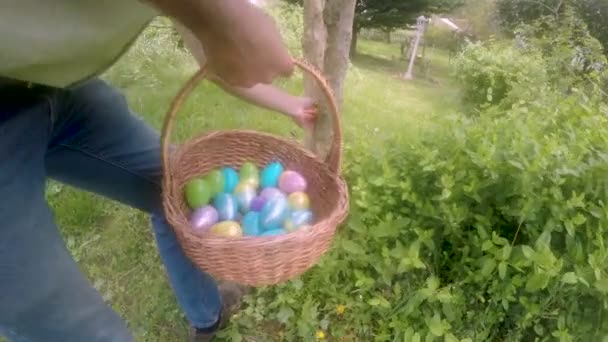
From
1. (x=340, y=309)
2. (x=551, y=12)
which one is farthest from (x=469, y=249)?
(x=551, y=12)

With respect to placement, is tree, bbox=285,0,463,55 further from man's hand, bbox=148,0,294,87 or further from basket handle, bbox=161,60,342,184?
man's hand, bbox=148,0,294,87

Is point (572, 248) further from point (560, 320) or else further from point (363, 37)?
point (363, 37)

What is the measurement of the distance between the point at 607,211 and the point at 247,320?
1.15 m

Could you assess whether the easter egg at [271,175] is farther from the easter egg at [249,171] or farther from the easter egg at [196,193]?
the easter egg at [196,193]

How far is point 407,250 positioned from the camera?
1733 mm

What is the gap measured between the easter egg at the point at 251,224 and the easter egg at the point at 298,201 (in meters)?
0.10

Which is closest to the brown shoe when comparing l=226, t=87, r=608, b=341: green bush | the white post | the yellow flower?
l=226, t=87, r=608, b=341: green bush

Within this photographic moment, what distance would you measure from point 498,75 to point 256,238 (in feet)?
16.2

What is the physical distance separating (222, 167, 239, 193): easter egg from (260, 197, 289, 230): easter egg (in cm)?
16

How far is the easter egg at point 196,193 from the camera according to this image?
162cm

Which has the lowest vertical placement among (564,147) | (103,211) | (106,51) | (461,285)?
(103,211)

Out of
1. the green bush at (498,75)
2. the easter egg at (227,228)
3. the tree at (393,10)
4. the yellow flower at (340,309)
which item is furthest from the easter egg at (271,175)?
the tree at (393,10)

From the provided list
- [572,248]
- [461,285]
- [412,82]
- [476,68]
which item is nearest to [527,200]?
[572,248]

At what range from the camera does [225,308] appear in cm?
185
